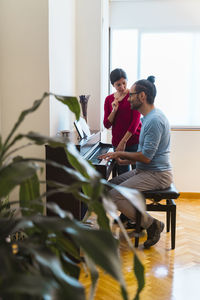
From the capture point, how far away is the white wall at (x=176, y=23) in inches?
179

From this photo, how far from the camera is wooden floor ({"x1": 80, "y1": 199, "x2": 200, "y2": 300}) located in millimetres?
2262

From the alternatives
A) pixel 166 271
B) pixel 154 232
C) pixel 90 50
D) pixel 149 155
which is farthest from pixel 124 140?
pixel 166 271

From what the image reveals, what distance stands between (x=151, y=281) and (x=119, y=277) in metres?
2.03

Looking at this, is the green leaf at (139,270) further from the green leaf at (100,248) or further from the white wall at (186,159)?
the white wall at (186,159)

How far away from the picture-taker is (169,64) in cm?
466

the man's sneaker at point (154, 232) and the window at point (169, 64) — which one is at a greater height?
the window at point (169, 64)

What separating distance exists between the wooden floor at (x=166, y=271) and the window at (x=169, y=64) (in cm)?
169

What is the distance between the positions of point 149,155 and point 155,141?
4.8 inches

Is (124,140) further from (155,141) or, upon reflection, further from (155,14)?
(155,14)

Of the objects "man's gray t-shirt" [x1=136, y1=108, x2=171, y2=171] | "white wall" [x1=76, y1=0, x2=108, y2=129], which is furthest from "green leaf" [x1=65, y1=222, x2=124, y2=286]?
"white wall" [x1=76, y1=0, x2=108, y2=129]

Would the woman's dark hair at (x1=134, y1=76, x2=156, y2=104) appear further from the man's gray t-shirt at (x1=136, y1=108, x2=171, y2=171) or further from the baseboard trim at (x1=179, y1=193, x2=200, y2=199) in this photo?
the baseboard trim at (x1=179, y1=193, x2=200, y2=199)

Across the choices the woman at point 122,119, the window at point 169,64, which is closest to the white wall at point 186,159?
the window at point 169,64

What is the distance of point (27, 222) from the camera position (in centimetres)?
67

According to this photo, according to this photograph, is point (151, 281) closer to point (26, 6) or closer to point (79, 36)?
point (26, 6)
